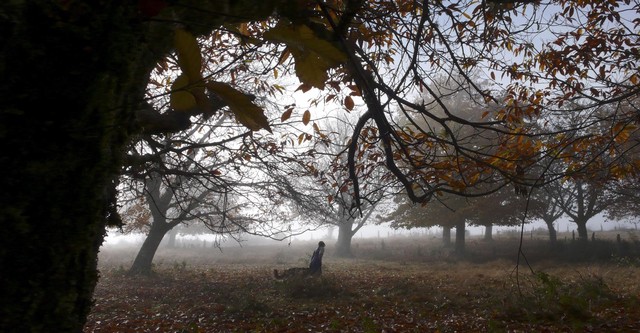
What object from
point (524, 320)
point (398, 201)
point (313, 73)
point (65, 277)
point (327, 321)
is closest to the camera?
point (65, 277)

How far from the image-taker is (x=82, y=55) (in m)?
0.67

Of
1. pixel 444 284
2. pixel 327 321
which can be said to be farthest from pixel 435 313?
pixel 444 284

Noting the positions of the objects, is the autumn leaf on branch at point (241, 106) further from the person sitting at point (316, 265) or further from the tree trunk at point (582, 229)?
the tree trunk at point (582, 229)

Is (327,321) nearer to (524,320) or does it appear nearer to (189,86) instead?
(524,320)

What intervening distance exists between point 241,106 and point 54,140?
373mm

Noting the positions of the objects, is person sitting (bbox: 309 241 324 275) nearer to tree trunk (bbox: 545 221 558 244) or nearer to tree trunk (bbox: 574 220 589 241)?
tree trunk (bbox: 545 221 558 244)

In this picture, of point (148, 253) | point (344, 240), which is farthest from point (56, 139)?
point (344, 240)

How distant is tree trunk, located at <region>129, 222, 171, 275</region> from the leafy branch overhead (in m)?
15.5

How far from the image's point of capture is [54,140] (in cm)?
65

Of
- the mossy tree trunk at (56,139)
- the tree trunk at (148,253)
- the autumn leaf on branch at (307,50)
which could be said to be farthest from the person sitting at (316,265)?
the mossy tree trunk at (56,139)

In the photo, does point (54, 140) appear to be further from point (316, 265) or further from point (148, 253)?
point (148, 253)

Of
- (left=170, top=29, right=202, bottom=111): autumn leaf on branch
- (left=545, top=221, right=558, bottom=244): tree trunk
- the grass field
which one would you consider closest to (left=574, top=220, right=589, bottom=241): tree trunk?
(left=545, top=221, right=558, bottom=244): tree trunk

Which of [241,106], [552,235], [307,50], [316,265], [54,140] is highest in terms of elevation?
[307,50]

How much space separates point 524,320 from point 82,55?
727cm
